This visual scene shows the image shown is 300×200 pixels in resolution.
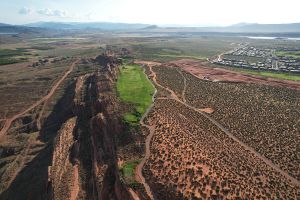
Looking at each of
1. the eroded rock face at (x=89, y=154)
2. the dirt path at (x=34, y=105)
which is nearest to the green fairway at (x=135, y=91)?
Answer: the eroded rock face at (x=89, y=154)

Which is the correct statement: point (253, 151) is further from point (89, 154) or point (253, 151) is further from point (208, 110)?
point (89, 154)

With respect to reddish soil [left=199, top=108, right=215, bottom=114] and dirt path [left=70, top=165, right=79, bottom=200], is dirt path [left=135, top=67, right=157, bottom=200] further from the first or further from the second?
reddish soil [left=199, top=108, right=215, bottom=114]

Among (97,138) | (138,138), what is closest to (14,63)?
(97,138)

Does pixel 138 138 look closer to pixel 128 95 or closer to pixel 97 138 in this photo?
pixel 97 138

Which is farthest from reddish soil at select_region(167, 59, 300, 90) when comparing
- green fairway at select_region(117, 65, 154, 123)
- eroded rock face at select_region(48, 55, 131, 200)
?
eroded rock face at select_region(48, 55, 131, 200)

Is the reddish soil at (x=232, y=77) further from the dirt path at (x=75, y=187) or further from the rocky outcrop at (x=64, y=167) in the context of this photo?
the dirt path at (x=75, y=187)

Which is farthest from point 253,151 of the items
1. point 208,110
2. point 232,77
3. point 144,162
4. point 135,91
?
point 232,77
